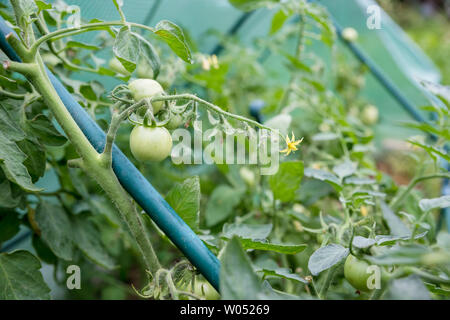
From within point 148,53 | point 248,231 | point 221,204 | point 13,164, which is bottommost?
point 221,204

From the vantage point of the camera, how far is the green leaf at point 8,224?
2.09 feet

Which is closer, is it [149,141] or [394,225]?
[149,141]

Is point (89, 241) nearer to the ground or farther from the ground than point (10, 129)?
nearer to the ground

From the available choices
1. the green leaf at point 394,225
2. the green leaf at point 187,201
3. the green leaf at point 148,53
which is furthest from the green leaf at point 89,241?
the green leaf at point 394,225

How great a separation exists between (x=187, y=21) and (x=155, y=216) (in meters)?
1.00

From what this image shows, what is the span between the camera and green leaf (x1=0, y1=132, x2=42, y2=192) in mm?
433

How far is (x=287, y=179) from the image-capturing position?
2.22 ft

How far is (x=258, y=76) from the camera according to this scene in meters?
1.37

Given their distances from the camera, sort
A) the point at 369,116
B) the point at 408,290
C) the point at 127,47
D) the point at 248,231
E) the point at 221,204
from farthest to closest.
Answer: the point at 369,116 → the point at 221,204 → the point at 248,231 → the point at 127,47 → the point at 408,290

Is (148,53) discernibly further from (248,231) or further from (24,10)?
(248,231)

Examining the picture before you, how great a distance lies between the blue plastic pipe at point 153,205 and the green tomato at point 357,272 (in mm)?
158

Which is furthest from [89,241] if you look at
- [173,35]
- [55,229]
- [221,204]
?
[173,35]

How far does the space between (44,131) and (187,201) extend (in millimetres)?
228

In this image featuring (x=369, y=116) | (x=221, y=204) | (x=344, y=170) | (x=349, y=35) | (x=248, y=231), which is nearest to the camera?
(x=248, y=231)
